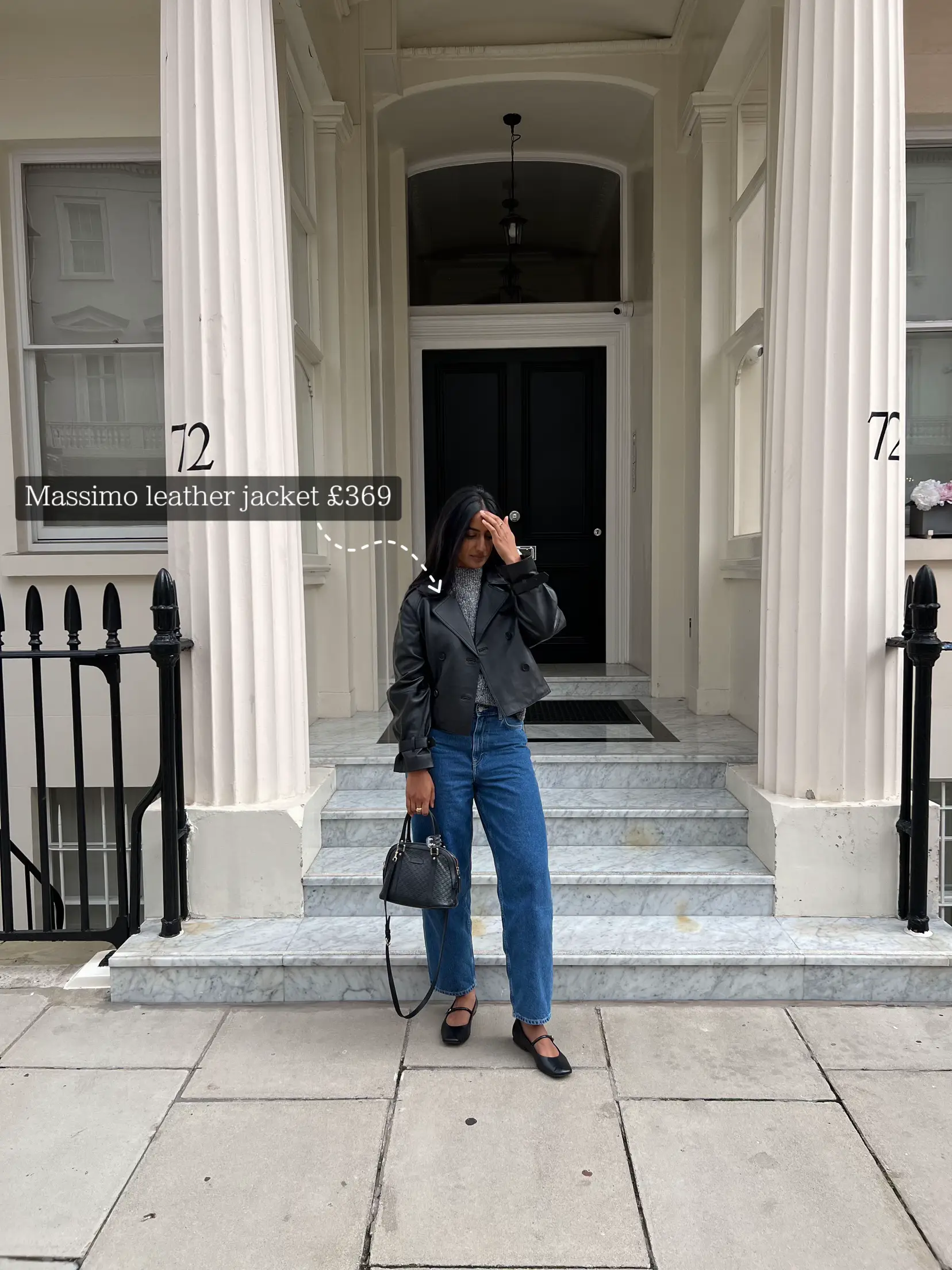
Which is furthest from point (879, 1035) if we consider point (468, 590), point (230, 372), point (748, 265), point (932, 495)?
point (748, 265)

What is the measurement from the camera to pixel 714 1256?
81.8 inches

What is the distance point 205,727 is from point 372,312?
11.8 ft

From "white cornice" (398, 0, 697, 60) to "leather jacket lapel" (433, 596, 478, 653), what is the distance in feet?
16.6

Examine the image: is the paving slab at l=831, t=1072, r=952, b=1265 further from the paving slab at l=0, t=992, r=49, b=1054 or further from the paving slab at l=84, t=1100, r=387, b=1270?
the paving slab at l=0, t=992, r=49, b=1054

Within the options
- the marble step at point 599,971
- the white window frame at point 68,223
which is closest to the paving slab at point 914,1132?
the marble step at point 599,971

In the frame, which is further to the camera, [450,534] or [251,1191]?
[450,534]

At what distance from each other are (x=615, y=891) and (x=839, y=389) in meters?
2.11

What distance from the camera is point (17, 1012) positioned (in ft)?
10.7

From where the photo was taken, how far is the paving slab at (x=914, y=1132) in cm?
222

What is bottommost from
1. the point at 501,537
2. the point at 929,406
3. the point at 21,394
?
the point at 501,537

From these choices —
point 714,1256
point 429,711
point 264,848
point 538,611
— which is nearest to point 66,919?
point 264,848

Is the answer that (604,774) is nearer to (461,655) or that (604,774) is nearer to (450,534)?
(461,655)

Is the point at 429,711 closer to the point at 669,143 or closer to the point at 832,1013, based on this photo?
the point at 832,1013

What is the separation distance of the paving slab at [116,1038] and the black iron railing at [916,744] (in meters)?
2.57
